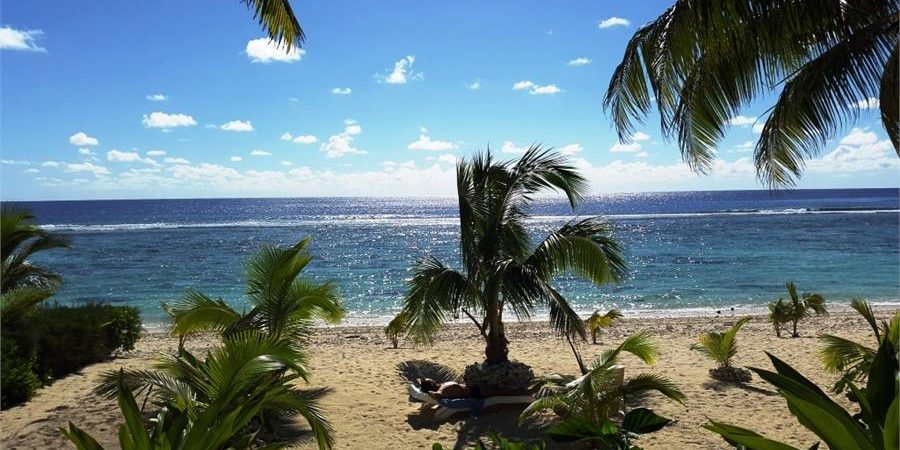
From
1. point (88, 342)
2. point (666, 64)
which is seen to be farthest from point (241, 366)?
point (88, 342)

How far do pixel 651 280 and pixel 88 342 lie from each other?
79.9 ft

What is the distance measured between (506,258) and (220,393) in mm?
4468

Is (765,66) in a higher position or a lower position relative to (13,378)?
higher

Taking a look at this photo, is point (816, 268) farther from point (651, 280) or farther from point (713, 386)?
point (713, 386)

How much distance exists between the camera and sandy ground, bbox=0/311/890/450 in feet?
21.3

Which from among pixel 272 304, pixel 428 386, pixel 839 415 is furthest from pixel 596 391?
pixel 839 415

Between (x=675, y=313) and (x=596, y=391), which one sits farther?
(x=675, y=313)

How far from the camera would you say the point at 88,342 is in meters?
9.99

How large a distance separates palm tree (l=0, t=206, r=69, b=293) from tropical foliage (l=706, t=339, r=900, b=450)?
10.9 m

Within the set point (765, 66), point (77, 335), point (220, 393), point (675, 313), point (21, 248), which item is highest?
point (765, 66)

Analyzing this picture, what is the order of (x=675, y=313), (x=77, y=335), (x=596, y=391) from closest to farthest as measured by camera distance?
A: 1. (x=596, y=391)
2. (x=77, y=335)
3. (x=675, y=313)

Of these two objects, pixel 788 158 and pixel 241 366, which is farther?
pixel 788 158

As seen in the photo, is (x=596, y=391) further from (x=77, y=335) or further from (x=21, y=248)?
(x=21, y=248)

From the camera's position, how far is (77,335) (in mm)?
9703
